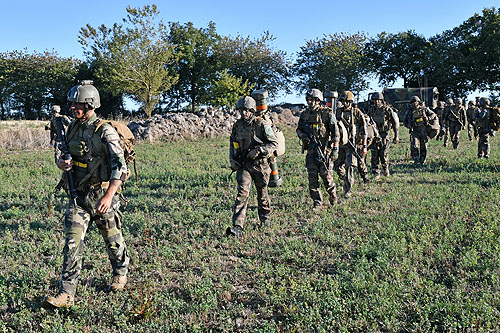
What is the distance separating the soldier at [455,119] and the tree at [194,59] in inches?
1371

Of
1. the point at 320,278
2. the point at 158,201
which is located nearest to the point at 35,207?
the point at 158,201

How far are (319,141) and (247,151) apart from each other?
2.13m

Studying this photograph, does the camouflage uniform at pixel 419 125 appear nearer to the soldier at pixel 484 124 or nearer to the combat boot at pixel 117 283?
the soldier at pixel 484 124

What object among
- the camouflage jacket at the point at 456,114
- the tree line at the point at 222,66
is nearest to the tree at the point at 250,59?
the tree line at the point at 222,66

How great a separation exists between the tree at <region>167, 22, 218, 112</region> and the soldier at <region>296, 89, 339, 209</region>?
137 feet

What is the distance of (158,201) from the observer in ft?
29.0

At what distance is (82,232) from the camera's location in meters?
4.34

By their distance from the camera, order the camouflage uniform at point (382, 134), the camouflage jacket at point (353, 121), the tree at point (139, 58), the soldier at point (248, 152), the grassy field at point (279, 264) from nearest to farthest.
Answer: the grassy field at point (279, 264) → the soldier at point (248, 152) → the camouflage jacket at point (353, 121) → the camouflage uniform at point (382, 134) → the tree at point (139, 58)

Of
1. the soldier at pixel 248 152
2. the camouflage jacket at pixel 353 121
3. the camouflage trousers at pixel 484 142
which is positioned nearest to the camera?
the soldier at pixel 248 152

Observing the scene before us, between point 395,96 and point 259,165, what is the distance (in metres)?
31.4

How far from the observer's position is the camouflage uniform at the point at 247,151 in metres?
6.61

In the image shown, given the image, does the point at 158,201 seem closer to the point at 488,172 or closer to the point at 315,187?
the point at 315,187

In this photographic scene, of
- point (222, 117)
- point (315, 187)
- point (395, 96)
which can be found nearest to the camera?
point (315, 187)

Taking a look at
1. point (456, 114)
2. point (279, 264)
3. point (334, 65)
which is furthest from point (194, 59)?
point (279, 264)
